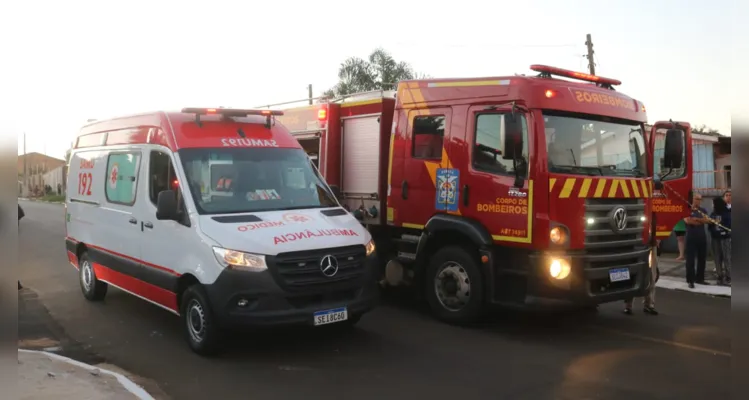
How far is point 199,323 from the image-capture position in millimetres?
6191

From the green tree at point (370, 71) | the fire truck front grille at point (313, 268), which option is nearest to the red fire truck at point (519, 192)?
the fire truck front grille at point (313, 268)

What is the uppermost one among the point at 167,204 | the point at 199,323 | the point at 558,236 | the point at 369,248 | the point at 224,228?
the point at 167,204

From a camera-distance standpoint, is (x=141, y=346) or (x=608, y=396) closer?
(x=608, y=396)

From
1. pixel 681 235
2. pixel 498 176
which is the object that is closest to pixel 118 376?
pixel 498 176

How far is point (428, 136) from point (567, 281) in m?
2.58

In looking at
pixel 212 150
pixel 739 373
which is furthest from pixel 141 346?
pixel 739 373

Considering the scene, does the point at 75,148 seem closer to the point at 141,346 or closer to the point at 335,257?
the point at 141,346

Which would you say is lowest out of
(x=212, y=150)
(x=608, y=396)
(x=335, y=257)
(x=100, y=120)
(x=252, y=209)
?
(x=608, y=396)

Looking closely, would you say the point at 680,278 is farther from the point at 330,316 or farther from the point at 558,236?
the point at 330,316

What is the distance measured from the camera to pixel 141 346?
6645mm

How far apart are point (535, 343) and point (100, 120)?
686 centimetres

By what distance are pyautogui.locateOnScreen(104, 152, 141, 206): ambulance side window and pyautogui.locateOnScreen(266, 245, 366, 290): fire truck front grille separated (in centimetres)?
263

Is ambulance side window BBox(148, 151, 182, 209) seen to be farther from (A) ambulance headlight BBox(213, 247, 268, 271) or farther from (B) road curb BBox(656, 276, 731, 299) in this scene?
(B) road curb BBox(656, 276, 731, 299)

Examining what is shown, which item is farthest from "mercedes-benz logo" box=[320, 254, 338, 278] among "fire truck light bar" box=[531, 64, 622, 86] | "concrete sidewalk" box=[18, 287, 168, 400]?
"fire truck light bar" box=[531, 64, 622, 86]
